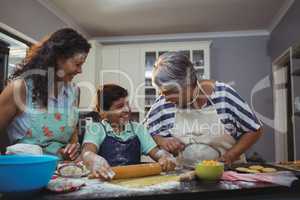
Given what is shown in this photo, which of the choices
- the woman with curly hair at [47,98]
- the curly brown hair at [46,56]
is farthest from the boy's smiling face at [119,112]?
the curly brown hair at [46,56]

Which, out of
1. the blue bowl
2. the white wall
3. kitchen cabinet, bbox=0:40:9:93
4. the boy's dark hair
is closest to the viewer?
the blue bowl

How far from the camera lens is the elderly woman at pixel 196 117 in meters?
1.24

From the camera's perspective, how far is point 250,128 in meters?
1.34

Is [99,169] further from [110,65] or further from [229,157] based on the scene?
[110,65]

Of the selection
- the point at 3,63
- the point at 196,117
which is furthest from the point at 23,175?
the point at 3,63

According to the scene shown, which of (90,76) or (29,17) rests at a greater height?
(29,17)

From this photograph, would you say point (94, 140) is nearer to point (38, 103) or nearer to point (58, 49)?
point (38, 103)

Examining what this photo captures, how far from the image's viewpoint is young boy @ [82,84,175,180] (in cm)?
119

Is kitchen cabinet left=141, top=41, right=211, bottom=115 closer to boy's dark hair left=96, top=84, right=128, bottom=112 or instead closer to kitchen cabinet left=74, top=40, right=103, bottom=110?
kitchen cabinet left=74, top=40, right=103, bottom=110

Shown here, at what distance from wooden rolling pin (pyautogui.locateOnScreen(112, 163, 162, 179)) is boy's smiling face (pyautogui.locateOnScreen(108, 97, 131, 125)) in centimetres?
40

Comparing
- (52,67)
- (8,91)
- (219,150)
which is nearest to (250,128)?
(219,150)

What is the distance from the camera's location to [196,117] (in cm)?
143

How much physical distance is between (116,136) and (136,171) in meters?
0.38

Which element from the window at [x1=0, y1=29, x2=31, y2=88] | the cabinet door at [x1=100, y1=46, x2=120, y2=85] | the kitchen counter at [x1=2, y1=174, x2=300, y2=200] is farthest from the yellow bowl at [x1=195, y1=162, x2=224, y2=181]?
the cabinet door at [x1=100, y1=46, x2=120, y2=85]
